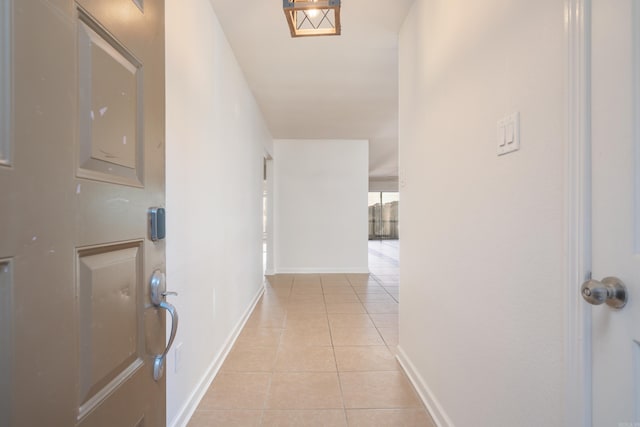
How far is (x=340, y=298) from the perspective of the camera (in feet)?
13.7

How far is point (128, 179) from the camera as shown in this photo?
27.9 inches

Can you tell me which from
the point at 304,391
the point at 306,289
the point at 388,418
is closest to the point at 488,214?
the point at 388,418

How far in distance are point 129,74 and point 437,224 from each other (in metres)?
1.50

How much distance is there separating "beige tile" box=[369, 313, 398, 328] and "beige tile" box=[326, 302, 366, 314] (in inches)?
8.3

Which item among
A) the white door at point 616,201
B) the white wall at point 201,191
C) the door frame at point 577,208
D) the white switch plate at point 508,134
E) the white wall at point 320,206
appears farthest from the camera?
the white wall at point 320,206

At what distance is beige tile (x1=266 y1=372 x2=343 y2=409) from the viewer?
6.11 ft

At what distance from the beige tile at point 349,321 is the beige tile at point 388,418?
1.32 m

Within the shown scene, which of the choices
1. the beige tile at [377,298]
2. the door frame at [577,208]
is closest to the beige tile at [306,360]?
the beige tile at [377,298]

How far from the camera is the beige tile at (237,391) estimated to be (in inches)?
73.1

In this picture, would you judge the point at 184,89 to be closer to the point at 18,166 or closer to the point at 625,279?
the point at 18,166

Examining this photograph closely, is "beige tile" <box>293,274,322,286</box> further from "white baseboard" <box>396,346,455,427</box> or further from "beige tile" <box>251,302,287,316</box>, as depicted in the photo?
"white baseboard" <box>396,346,455,427</box>

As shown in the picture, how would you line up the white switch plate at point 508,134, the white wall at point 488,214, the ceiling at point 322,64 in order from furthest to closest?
the ceiling at point 322,64 < the white switch plate at point 508,134 < the white wall at point 488,214

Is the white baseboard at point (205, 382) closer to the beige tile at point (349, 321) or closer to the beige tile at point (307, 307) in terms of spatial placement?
the beige tile at point (307, 307)

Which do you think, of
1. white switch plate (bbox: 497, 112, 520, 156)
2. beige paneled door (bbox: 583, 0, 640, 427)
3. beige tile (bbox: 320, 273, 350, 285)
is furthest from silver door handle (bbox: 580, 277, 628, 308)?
beige tile (bbox: 320, 273, 350, 285)
